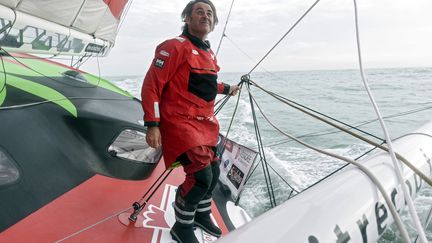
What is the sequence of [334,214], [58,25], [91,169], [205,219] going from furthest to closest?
[58,25]
[91,169]
[205,219]
[334,214]

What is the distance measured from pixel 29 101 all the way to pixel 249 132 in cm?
636

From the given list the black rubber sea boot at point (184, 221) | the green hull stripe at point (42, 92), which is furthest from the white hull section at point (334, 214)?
the green hull stripe at point (42, 92)

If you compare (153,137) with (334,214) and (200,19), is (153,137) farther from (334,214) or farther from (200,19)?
(334,214)

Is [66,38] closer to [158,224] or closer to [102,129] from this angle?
[102,129]

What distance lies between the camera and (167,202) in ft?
7.13

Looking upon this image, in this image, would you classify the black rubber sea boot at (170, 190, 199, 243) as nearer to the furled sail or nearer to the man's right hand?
the man's right hand

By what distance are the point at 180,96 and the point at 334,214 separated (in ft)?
3.70

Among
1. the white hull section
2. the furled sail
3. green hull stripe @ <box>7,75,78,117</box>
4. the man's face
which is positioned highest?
the man's face

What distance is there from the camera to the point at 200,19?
181 cm

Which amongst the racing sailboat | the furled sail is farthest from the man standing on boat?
the furled sail

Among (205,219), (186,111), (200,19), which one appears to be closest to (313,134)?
(205,219)

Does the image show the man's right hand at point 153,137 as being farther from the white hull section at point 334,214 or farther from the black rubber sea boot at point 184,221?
the white hull section at point 334,214

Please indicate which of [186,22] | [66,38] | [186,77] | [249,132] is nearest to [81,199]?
[186,77]

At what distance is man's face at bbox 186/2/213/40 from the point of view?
181 cm
